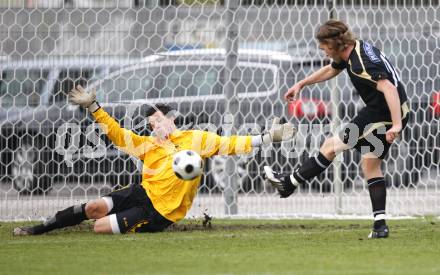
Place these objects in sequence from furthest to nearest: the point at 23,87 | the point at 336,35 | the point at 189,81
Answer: the point at 189,81 → the point at 23,87 → the point at 336,35

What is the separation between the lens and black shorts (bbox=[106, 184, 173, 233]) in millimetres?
8258

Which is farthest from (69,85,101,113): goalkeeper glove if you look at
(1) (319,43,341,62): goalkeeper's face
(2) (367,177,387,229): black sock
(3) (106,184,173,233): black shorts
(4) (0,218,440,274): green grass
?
(2) (367,177,387,229): black sock

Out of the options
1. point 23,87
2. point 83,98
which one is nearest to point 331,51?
point 83,98

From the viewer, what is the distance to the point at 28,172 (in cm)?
1027

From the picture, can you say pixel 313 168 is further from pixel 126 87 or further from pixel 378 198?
pixel 126 87

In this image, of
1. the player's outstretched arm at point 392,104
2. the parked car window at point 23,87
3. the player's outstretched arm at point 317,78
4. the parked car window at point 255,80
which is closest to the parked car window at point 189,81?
the parked car window at point 255,80

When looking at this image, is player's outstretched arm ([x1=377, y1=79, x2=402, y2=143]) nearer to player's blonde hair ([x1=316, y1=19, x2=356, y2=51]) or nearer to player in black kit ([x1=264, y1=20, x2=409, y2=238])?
player in black kit ([x1=264, y1=20, x2=409, y2=238])

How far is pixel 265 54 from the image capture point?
34.8 ft

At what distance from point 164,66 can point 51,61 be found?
1167mm

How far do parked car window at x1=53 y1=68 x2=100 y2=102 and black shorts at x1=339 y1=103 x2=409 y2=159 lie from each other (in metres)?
3.56

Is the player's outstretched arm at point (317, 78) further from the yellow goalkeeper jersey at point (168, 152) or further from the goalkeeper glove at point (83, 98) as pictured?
the goalkeeper glove at point (83, 98)

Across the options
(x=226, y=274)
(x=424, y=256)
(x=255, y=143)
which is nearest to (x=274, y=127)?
(x=255, y=143)

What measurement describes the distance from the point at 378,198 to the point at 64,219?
2.55 m

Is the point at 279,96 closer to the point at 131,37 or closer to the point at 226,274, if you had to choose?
the point at 131,37
